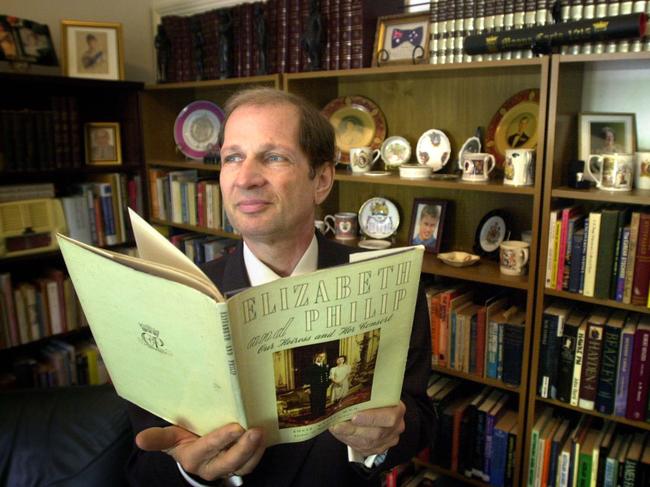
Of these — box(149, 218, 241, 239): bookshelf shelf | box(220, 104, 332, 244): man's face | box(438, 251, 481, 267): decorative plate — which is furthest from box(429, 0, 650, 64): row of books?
box(149, 218, 241, 239): bookshelf shelf

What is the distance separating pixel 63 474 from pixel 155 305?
81 centimetres

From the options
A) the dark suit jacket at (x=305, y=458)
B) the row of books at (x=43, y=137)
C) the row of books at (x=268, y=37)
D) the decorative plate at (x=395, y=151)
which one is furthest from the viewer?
the row of books at (x=43, y=137)

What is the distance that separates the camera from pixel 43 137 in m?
2.29

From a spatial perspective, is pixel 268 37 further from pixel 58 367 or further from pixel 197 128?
pixel 58 367

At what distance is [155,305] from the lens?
64 cm

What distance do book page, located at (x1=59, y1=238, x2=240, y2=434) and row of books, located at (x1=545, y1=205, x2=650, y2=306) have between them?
123 cm

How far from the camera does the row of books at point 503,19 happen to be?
148cm

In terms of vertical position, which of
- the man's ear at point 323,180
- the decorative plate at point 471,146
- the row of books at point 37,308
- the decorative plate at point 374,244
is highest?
the decorative plate at point 471,146

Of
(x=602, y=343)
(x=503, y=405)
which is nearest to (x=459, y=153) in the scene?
(x=602, y=343)

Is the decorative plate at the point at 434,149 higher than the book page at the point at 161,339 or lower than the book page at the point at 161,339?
higher

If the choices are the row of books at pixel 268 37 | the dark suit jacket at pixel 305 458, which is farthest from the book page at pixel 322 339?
the row of books at pixel 268 37

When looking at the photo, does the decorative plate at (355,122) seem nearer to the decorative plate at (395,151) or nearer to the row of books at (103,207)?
the decorative plate at (395,151)

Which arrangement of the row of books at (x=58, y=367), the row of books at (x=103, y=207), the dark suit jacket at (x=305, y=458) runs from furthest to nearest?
the row of books at (x=103, y=207) < the row of books at (x=58, y=367) < the dark suit jacket at (x=305, y=458)

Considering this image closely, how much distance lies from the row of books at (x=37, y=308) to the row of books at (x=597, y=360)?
205 cm
